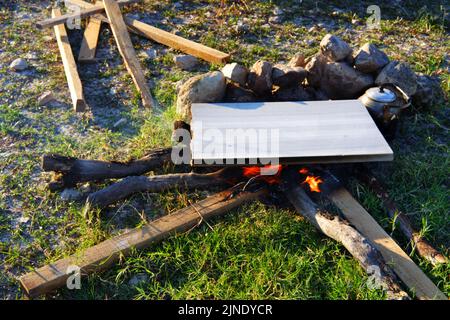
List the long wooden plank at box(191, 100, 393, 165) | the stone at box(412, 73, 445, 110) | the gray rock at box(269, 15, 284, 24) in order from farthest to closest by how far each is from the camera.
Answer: the gray rock at box(269, 15, 284, 24)
the stone at box(412, 73, 445, 110)
the long wooden plank at box(191, 100, 393, 165)

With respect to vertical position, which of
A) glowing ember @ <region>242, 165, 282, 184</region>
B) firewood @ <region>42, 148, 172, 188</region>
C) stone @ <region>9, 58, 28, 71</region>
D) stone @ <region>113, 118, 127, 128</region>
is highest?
glowing ember @ <region>242, 165, 282, 184</region>

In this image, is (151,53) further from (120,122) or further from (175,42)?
(120,122)

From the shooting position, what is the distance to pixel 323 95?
17.0 feet

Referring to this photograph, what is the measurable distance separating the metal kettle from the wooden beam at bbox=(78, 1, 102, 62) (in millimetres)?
3272

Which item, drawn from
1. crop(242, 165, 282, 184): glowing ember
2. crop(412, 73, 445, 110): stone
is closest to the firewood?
crop(242, 165, 282, 184): glowing ember

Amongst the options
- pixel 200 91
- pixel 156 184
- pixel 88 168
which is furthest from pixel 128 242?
pixel 200 91

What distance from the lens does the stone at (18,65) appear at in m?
6.27

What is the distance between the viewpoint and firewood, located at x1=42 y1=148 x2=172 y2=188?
430 centimetres

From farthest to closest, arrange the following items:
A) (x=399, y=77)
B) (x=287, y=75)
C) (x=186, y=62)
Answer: (x=186, y=62), (x=399, y=77), (x=287, y=75)

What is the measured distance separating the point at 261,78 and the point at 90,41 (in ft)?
8.95

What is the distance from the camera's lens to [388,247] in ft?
12.6

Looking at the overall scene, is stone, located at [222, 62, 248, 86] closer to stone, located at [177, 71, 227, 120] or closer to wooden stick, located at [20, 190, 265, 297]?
stone, located at [177, 71, 227, 120]

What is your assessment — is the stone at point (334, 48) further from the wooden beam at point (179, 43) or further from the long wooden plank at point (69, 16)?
the long wooden plank at point (69, 16)

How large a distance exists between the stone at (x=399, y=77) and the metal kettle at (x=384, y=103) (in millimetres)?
173
